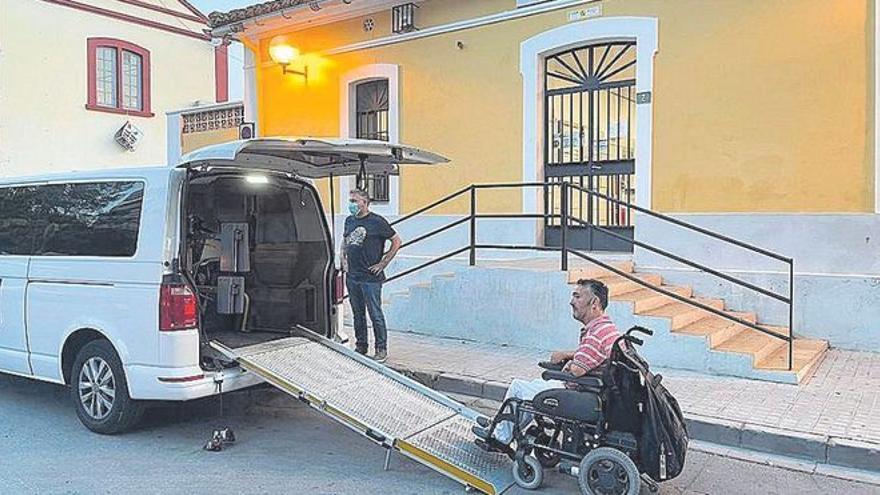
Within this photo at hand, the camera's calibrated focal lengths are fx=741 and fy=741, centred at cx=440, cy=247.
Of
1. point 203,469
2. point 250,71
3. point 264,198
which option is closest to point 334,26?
point 250,71

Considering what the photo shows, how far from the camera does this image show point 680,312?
26.0ft

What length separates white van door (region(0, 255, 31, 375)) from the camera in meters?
5.90

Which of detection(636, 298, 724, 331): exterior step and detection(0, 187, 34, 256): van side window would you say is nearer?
detection(0, 187, 34, 256): van side window

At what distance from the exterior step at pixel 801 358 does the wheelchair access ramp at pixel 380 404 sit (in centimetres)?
334

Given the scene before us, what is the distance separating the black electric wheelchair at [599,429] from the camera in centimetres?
403

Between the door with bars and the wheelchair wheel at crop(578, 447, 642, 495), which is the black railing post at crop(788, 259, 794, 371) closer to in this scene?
the door with bars

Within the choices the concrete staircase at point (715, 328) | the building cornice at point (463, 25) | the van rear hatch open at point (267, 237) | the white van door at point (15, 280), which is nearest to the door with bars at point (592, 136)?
the building cornice at point (463, 25)

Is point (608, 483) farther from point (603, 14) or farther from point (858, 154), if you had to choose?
point (603, 14)

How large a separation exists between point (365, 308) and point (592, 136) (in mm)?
4295

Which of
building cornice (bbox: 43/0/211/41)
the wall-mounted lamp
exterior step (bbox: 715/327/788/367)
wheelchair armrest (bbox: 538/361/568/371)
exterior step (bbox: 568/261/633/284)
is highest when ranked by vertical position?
building cornice (bbox: 43/0/211/41)

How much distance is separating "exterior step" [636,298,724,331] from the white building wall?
50.6 feet

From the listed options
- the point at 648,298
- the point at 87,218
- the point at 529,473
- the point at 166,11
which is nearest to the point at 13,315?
the point at 87,218

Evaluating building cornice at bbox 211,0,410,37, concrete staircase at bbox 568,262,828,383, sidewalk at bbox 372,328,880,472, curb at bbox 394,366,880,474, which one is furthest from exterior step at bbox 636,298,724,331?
building cornice at bbox 211,0,410,37

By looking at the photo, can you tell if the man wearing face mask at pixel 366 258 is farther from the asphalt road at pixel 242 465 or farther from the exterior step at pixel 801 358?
the exterior step at pixel 801 358
